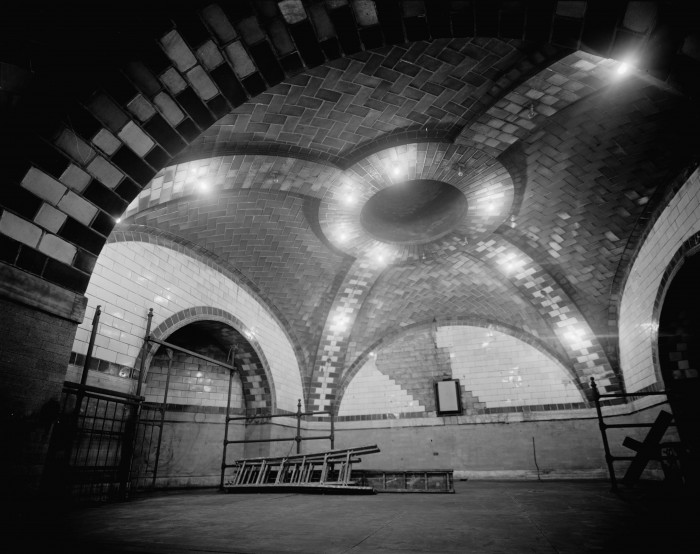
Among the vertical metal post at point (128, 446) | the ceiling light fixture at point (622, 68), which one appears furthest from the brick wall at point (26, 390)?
the ceiling light fixture at point (622, 68)

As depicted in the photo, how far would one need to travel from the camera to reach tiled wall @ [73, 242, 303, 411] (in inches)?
250

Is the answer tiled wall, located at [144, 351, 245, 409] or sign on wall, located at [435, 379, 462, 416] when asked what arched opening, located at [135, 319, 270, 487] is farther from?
sign on wall, located at [435, 379, 462, 416]

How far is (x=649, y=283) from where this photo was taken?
7.27m

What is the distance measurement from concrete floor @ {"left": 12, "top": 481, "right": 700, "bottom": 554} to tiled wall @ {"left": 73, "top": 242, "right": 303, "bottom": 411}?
122 inches

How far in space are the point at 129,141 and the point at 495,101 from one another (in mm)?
5211

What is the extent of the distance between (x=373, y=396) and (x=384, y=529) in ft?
30.8

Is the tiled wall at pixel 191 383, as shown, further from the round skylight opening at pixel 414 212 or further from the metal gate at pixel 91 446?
the round skylight opening at pixel 414 212

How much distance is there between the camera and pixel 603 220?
25.4ft

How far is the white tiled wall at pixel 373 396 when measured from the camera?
11.7 m

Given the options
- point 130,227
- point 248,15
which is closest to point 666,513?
point 248,15

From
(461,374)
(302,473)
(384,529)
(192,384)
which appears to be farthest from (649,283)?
(192,384)

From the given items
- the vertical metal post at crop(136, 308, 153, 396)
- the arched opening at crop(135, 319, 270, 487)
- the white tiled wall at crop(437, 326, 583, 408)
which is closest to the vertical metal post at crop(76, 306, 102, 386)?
the vertical metal post at crop(136, 308, 153, 396)

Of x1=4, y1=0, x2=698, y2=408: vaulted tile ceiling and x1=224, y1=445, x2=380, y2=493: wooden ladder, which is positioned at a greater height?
x1=4, y1=0, x2=698, y2=408: vaulted tile ceiling

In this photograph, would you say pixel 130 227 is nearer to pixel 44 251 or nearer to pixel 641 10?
pixel 44 251
